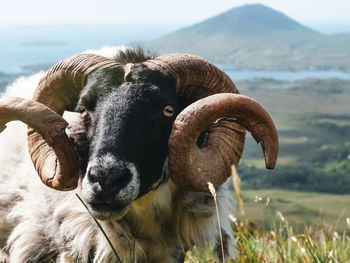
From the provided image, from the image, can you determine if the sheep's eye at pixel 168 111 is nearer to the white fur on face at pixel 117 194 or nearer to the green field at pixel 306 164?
the white fur on face at pixel 117 194

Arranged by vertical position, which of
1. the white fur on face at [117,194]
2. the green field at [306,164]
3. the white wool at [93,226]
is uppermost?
the white fur on face at [117,194]

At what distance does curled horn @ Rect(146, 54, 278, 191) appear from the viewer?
3.86 m

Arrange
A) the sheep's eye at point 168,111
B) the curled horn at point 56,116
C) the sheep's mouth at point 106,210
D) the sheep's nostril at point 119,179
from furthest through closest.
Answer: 1. the sheep's eye at point 168,111
2. the curled horn at point 56,116
3. the sheep's mouth at point 106,210
4. the sheep's nostril at point 119,179

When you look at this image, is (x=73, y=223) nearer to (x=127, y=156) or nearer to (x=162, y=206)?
(x=162, y=206)

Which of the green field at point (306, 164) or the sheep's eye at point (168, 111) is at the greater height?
the sheep's eye at point (168, 111)

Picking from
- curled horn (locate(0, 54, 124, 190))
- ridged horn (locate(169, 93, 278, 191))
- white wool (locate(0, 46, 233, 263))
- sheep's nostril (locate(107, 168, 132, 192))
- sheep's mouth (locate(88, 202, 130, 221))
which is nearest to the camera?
sheep's nostril (locate(107, 168, 132, 192))

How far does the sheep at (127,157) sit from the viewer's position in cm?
384

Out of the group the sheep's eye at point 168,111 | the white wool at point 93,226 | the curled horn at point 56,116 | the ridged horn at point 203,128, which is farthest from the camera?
the white wool at point 93,226

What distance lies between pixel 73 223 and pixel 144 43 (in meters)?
2.33

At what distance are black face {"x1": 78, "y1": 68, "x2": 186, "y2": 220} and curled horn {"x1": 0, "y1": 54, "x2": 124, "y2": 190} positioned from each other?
18 centimetres

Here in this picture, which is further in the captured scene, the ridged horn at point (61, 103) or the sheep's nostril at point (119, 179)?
the ridged horn at point (61, 103)

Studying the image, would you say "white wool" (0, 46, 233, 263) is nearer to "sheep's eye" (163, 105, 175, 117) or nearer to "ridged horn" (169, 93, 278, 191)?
"ridged horn" (169, 93, 278, 191)

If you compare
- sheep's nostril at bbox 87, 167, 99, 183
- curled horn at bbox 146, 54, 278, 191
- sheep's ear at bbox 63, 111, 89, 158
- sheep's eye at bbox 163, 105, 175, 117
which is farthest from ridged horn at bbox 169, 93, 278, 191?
sheep's ear at bbox 63, 111, 89, 158

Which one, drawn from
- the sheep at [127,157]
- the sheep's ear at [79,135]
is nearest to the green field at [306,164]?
the sheep at [127,157]
